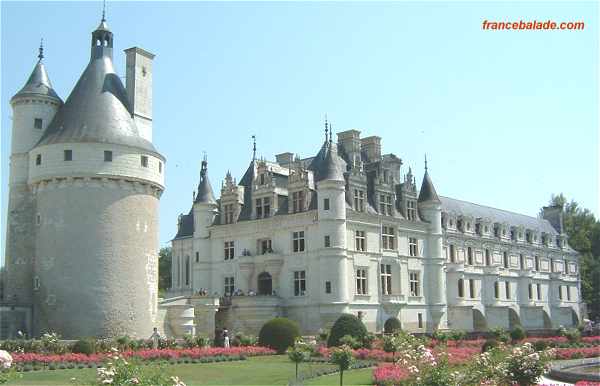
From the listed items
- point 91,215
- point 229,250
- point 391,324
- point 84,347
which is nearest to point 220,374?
point 84,347

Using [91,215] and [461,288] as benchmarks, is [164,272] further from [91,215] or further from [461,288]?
[91,215]

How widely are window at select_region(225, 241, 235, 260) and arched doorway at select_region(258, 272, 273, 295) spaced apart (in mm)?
2839

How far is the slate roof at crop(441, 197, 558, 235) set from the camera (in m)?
59.1

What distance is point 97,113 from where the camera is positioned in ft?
113

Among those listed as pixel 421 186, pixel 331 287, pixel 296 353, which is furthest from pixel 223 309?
pixel 296 353

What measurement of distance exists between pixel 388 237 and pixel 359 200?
12.3ft

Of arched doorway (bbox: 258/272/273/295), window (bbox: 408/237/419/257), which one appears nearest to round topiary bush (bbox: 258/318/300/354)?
arched doorway (bbox: 258/272/273/295)

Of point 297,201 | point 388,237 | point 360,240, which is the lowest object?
point 360,240

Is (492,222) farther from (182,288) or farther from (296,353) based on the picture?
(296,353)

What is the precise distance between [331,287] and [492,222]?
2715 centimetres

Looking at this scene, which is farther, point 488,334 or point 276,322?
point 488,334

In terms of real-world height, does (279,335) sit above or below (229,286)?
below

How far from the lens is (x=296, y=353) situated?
1947cm

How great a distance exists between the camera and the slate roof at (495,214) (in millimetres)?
59125
